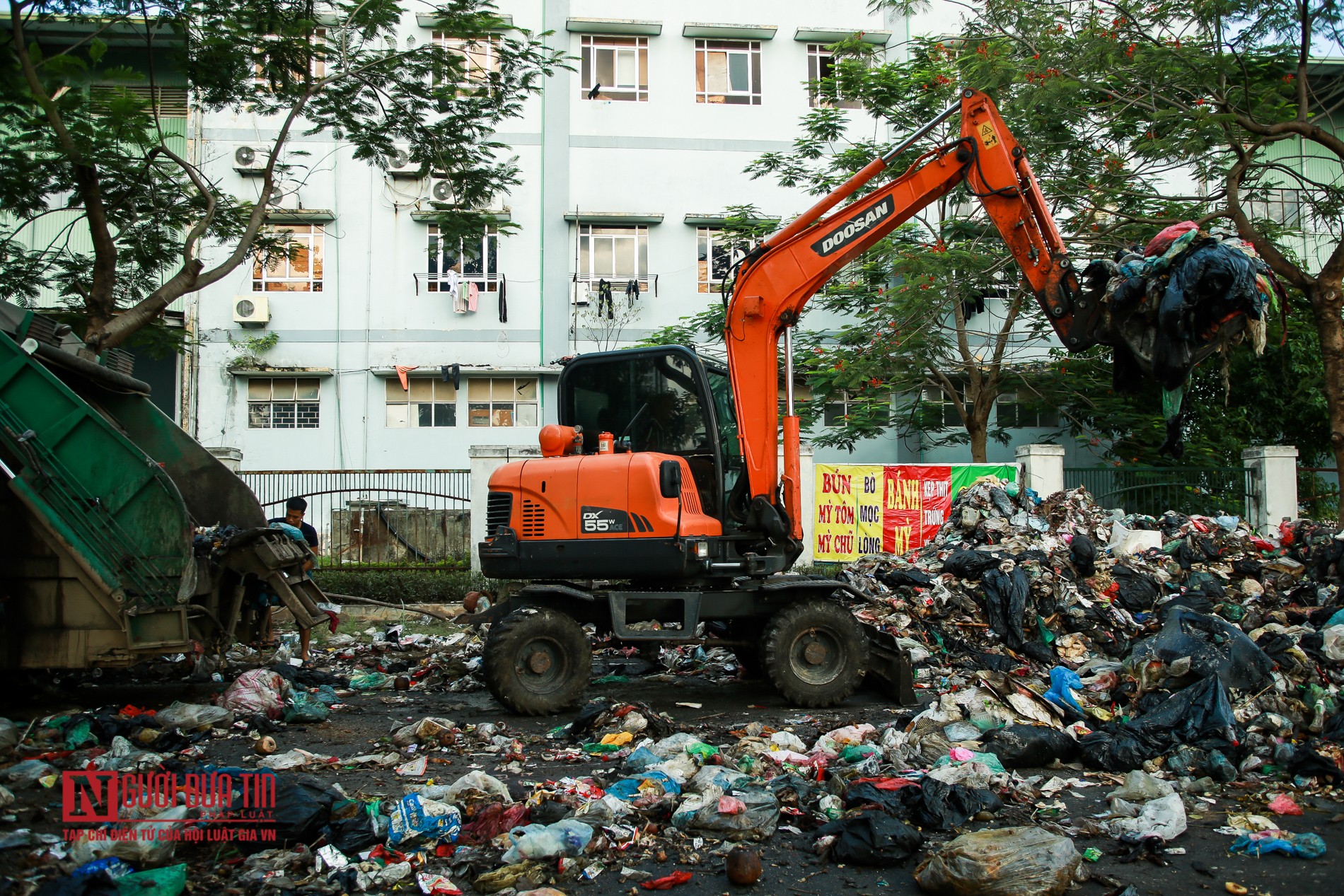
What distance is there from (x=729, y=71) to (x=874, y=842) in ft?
57.4

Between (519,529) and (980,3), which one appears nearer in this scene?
(519,529)

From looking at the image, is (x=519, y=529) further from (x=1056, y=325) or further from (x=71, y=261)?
(x=71, y=261)

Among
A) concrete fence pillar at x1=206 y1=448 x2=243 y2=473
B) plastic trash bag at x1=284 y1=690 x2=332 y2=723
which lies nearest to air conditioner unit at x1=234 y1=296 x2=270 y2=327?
concrete fence pillar at x1=206 y1=448 x2=243 y2=473

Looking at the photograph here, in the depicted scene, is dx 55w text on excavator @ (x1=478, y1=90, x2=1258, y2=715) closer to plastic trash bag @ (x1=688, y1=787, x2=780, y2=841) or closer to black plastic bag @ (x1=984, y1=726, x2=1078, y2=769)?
black plastic bag @ (x1=984, y1=726, x2=1078, y2=769)

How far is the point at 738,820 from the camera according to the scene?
421 centimetres

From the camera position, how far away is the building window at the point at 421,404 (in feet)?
59.0

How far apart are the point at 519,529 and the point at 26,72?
5629 millimetres

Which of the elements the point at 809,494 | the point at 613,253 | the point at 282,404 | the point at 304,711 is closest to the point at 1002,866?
the point at 304,711

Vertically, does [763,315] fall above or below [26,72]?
below

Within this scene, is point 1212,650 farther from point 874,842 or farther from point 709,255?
point 709,255

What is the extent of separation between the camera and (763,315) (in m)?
6.91

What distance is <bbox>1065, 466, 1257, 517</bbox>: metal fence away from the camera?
1337cm

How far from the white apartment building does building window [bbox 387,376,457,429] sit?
0.04 meters

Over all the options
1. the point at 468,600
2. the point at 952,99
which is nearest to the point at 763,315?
the point at 468,600
